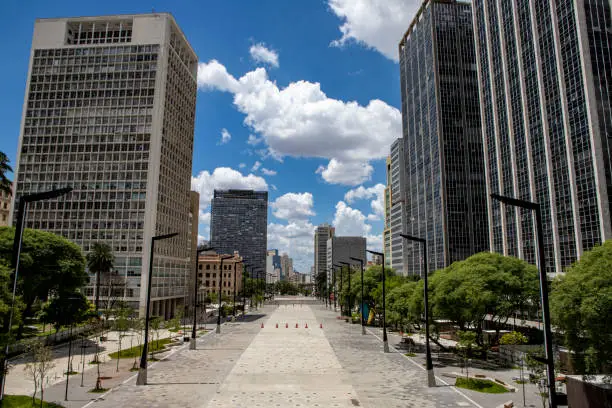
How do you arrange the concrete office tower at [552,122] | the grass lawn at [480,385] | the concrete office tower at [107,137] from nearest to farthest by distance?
the grass lawn at [480,385]
the concrete office tower at [552,122]
the concrete office tower at [107,137]

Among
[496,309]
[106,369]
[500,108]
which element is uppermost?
[500,108]

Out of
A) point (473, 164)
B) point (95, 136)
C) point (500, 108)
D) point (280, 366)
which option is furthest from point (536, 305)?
point (473, 164)

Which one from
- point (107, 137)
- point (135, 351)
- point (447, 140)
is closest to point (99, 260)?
point (107, 137)

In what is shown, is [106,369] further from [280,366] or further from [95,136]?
[95,136]

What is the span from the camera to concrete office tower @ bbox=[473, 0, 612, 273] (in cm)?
6775

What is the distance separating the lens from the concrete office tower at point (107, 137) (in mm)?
A: 82562

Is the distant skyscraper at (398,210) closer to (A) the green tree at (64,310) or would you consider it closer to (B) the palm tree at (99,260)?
(B) the palm tree at (99,260)

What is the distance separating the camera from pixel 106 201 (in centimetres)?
8331

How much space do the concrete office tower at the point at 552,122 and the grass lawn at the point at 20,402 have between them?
69343mm

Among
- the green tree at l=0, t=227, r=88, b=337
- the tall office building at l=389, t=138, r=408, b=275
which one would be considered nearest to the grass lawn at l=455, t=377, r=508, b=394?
the green tree at l=0, t=227, r=88, b=337

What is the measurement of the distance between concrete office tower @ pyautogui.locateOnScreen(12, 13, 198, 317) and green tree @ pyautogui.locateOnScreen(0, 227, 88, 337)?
107ft

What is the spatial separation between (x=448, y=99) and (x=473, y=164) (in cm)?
2080

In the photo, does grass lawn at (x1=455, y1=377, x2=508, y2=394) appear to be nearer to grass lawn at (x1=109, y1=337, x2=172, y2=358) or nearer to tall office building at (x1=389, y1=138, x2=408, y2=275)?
grass lawn at (x1=109, y1=337, x2=172, y2=358)

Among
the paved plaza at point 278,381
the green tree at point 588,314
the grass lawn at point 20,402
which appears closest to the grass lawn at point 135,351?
the paved plaza at point 278,381
